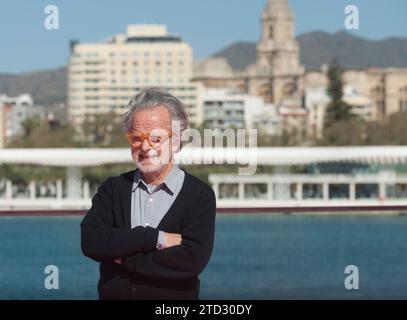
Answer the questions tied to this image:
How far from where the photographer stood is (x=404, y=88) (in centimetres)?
6656

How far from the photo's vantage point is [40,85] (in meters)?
79.8

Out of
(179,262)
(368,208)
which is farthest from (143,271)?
(368,208)

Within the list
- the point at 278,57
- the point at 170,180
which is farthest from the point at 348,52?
the point at 170,180

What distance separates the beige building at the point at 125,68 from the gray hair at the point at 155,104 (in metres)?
53.5

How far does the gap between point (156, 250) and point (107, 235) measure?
0.06 m

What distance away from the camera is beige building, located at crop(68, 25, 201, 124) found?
185 ft

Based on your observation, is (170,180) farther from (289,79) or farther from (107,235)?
(289,79)

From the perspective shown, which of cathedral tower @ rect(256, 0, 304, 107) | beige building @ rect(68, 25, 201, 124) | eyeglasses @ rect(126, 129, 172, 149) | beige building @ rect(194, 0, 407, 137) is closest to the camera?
eyeglasses @ rect(126, 129, 172, 149)

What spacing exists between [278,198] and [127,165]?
317 centimetres

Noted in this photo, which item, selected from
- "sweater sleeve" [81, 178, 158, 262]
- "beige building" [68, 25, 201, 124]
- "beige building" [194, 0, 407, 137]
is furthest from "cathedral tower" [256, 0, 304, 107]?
"sweater sleeve" [81, 178, 158, 262]

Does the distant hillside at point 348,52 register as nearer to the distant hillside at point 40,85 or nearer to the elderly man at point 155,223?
the distant hillside at point 40,85

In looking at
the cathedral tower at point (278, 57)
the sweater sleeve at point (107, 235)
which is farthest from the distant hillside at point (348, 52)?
the sweater sleeve at point (107, 235)

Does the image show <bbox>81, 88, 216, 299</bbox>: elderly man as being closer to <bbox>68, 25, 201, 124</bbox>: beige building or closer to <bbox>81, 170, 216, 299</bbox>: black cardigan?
<bbox>81, 170, 216, 299</bbox>: black cardigan
